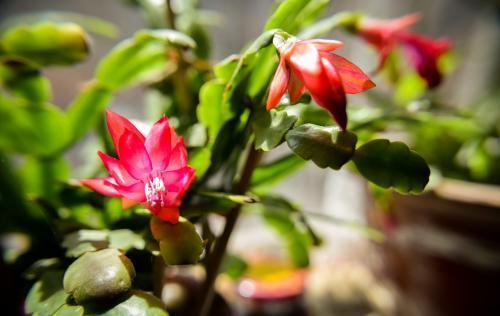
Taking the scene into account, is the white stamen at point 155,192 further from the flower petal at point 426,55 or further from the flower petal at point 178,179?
the flower petal at point 426,55

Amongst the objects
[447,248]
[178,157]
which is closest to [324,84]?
[178,157]

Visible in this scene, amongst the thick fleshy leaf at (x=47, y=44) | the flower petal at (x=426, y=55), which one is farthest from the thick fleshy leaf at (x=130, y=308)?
the flower petal at (x=426, y=55)

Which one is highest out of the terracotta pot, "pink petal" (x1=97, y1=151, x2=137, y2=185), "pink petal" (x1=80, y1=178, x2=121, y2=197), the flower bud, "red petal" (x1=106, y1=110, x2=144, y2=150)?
"red petal" (x1=106, y1=110, x2=144, y2=150)

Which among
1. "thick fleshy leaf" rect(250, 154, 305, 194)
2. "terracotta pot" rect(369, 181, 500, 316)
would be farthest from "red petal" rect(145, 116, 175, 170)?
"terracotta pot" rect(369, 181, 500, 316)

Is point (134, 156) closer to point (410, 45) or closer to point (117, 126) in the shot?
point (117, 126)

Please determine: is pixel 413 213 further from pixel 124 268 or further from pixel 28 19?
pixel 28 19

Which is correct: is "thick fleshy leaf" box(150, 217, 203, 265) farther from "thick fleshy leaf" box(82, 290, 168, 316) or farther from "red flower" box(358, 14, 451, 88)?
"red flower" box(358, 14, 451, 88)

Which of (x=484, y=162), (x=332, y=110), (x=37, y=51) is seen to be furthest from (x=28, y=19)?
(x=484, y=162)
